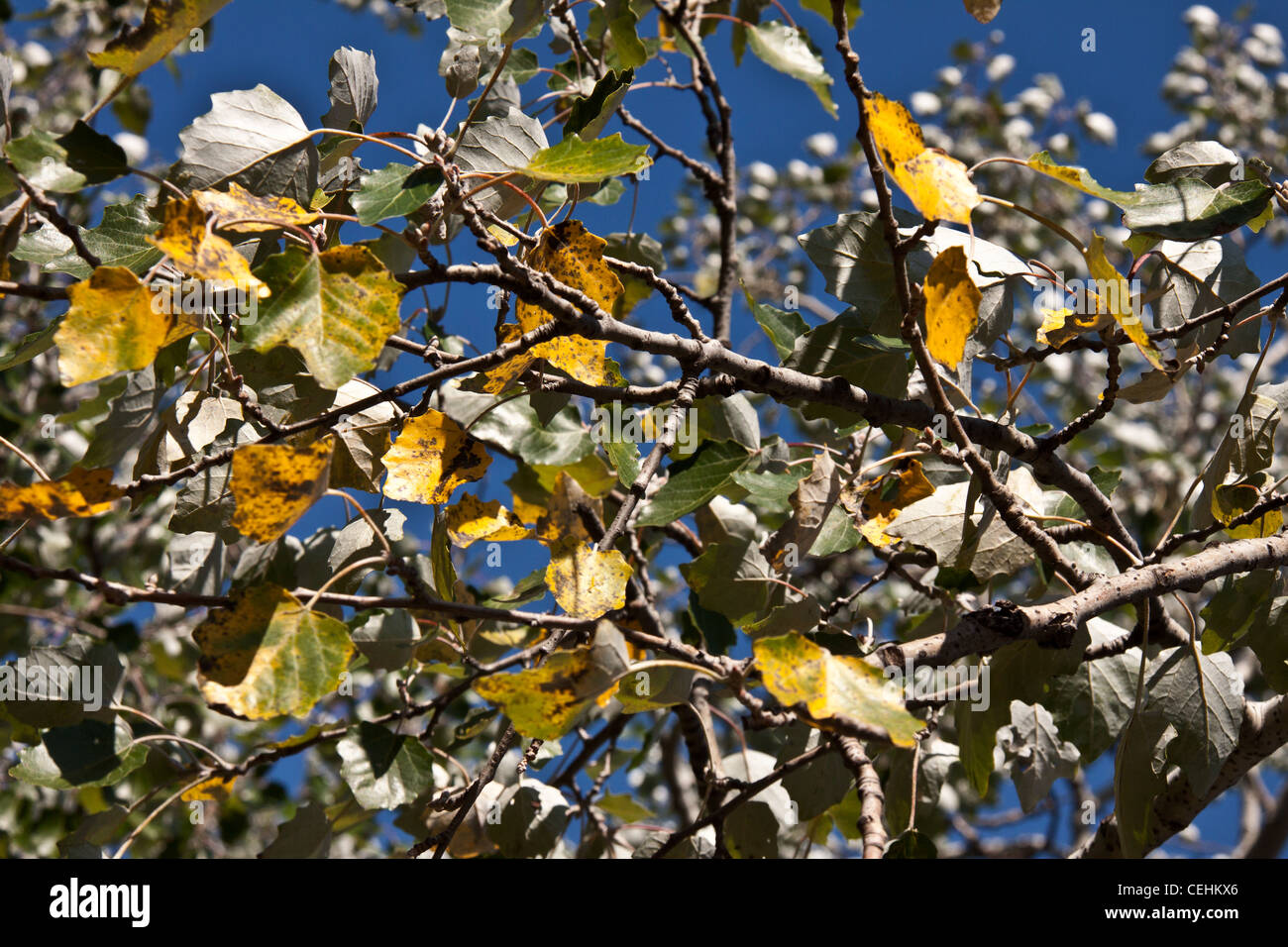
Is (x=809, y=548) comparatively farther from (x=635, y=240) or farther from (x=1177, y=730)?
(x=635, y=240)

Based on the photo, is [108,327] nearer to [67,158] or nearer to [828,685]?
[67,158]

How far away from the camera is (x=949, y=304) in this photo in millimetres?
808

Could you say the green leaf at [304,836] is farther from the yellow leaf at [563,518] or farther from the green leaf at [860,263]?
the green leaf at [860,263]

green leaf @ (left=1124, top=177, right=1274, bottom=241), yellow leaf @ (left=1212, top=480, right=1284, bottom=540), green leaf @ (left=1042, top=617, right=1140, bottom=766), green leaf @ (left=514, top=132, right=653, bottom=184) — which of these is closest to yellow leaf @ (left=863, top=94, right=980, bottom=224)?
green leaf @ (left=514, top=132, right=653, bottom=184)

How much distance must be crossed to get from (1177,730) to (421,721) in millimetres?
2163

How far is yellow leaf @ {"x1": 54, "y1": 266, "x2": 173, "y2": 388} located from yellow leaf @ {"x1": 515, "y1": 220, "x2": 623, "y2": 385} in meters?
0.30

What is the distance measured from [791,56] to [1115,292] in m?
0.77

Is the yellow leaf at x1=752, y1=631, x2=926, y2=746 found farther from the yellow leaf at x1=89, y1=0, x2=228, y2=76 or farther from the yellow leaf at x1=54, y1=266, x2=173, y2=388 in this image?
the yellow leaf at x1=89, y1=0, x2=228, y2=76

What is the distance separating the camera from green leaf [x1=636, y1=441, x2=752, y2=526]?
95cm

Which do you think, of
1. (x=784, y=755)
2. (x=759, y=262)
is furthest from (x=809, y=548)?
(x=759, y=262)

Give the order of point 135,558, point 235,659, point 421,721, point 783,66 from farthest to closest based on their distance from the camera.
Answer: point 135,558 → point 421,721 → point 783,66 → point 235,659

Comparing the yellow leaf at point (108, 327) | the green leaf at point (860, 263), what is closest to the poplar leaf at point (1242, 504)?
the green leaf at point (860, 263)

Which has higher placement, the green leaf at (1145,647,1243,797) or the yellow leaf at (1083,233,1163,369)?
the yellow leaf at (1083,233,1163,369)
